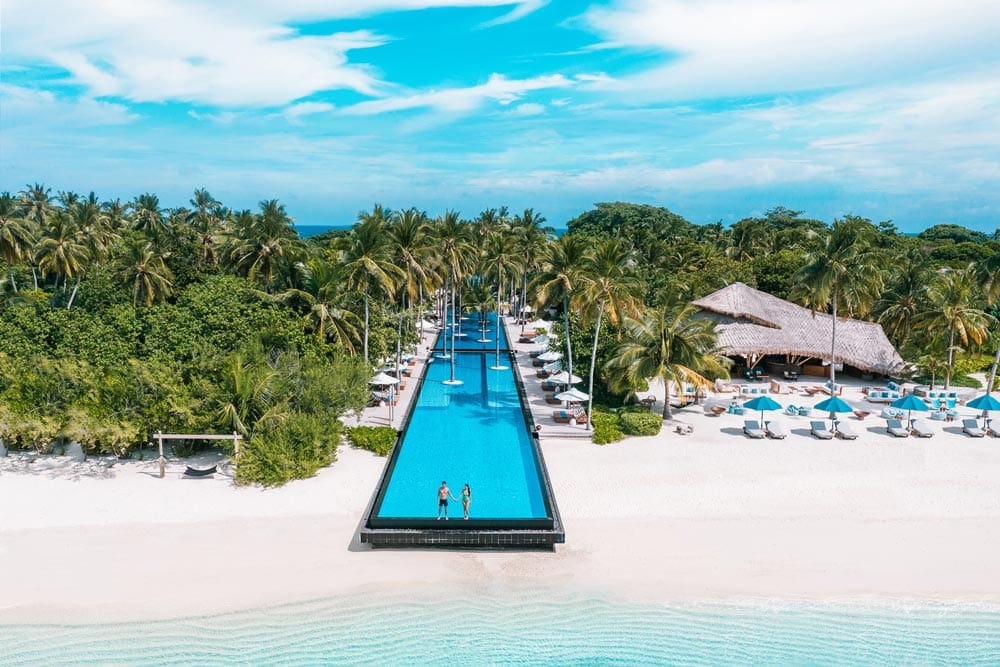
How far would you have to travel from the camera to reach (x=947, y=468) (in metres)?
22.0

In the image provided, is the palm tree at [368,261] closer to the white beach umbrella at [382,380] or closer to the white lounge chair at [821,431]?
the white beach umbrella at [382,380]

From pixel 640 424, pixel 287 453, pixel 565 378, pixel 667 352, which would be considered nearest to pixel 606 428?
pixel 640 424

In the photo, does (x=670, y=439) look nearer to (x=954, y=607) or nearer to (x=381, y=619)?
(x=954, y=607)

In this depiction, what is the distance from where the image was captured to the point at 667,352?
2609 cm

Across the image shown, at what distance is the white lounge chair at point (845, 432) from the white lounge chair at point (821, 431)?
335 mm

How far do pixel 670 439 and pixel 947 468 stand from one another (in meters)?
9.07

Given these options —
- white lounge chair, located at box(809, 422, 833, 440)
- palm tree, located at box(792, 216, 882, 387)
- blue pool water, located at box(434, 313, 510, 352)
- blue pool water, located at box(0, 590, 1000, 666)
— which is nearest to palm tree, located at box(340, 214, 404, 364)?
blue pool water, located at box(434, 313, 510, 352)

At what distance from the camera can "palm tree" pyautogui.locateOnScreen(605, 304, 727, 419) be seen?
25938 mm

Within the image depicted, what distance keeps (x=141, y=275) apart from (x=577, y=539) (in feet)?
105

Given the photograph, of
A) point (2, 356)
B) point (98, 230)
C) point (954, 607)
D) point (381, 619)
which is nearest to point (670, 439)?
point (954, 607)

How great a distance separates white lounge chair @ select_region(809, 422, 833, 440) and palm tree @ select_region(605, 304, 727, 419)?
13.0 feet

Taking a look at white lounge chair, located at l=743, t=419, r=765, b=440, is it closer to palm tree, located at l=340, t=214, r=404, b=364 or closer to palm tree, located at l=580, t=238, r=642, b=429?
palm tree, located at l=580, t=238, r=642, b=429

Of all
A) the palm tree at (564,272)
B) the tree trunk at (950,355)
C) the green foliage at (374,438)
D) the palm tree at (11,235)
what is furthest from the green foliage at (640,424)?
the palm tree at (11,235)

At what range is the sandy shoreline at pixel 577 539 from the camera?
48.5 feet
